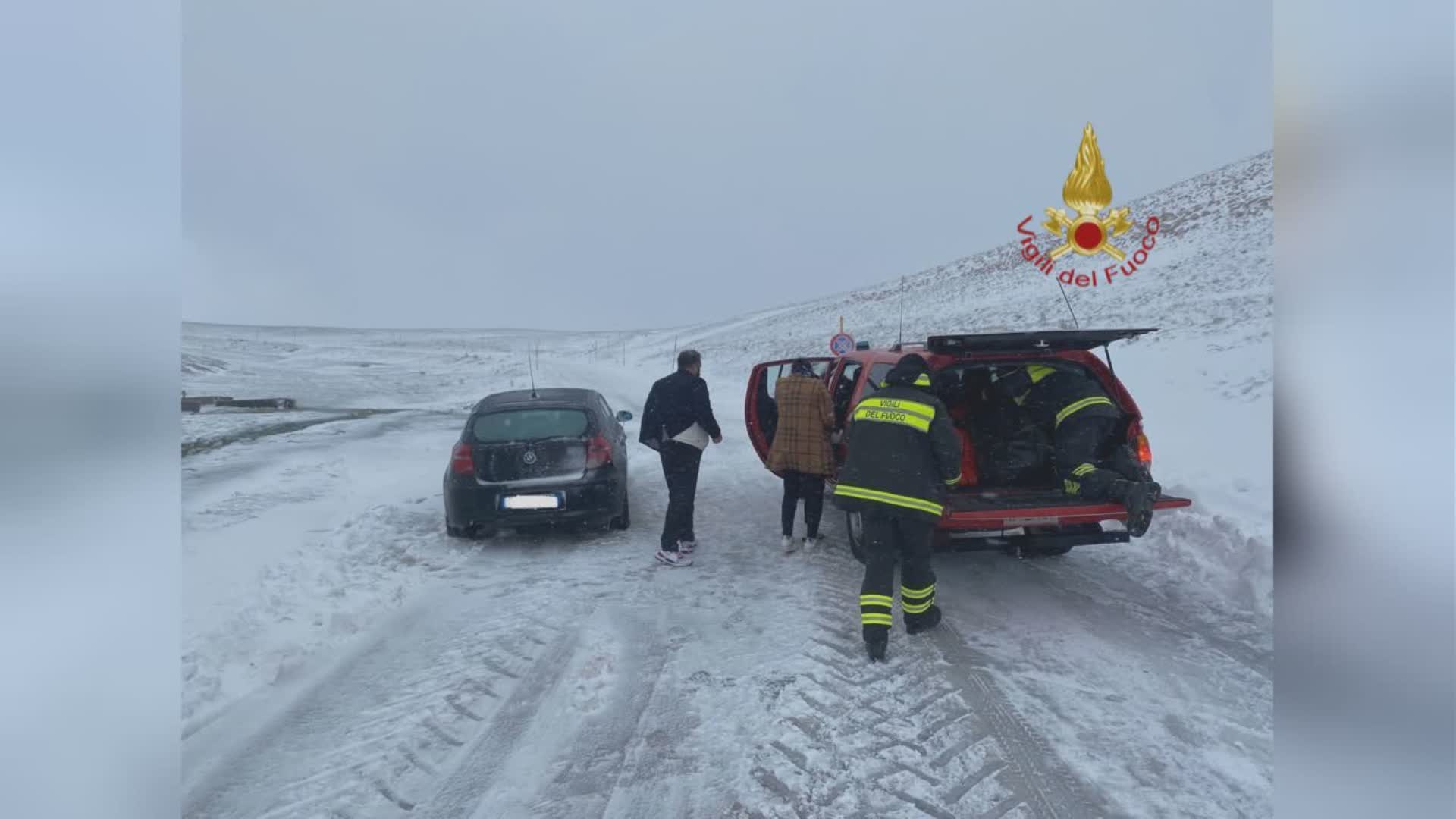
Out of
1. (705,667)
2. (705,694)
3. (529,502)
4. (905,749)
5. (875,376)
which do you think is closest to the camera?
(905,749)

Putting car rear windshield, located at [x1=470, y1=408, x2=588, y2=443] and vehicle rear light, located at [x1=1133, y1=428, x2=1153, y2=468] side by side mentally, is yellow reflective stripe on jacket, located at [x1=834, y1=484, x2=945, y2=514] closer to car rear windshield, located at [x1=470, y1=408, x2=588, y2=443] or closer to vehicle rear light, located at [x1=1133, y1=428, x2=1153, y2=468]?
vehicle rear light, located at [x1=1133, y1=428, x2=1153, y2=468]

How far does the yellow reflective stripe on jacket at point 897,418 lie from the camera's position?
4.05 meters

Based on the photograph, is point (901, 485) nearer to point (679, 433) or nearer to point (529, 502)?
point (679, 433)

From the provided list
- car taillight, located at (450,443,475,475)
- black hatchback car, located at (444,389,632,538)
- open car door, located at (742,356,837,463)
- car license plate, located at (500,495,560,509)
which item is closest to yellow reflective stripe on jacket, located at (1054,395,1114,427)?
open car door, located at (742,356,837,463)

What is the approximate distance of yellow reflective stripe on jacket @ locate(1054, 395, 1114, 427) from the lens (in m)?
4.79

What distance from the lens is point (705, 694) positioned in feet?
11.6

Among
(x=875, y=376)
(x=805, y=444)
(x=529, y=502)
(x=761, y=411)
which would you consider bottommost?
(x=529, y=502)

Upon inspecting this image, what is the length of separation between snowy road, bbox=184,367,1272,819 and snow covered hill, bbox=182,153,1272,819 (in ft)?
0.05

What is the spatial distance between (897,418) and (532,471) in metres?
3.46

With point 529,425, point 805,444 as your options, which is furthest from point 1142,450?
point 529,425

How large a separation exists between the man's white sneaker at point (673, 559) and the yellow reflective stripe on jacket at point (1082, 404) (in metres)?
2.90
